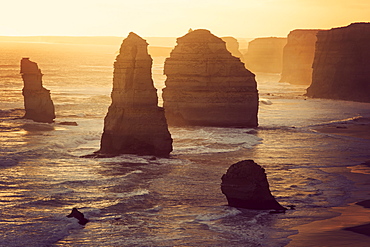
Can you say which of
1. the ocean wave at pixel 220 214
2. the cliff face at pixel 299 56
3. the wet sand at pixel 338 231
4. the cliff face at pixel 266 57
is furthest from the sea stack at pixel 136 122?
the cliff face at pixel 266 57

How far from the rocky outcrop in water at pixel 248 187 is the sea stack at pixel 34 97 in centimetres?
3337

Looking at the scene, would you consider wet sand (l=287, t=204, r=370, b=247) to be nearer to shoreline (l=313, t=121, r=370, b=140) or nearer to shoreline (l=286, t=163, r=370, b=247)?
shoreline (l=286, t=163, r=370, b=247)

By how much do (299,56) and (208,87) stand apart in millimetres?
88528

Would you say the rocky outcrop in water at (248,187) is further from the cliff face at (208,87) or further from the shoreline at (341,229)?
the cliff face at (208,87)

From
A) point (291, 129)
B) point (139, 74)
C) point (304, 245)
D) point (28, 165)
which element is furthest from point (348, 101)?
point (304, 245)

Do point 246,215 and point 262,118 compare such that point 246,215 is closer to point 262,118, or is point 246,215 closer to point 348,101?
point 262,118

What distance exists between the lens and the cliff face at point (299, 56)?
14312cm

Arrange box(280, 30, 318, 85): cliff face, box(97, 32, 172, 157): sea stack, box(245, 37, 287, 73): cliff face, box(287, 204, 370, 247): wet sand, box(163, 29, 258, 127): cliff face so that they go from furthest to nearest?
box(245, 37, 287, 73): cliff face, box(280, 30, 318, 85): cliff face, box(163, 29, 258, 127): cliff face, box(97, 32, 172, 157): sea stack, box(287, 204, 370, 247): wet sand

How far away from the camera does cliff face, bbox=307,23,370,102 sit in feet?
318

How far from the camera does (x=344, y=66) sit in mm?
97812

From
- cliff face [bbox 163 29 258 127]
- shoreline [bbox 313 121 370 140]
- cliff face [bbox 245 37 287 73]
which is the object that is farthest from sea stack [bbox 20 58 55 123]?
cliff face [bbox 245 37 287 73]

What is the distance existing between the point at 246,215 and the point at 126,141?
16.0 meters

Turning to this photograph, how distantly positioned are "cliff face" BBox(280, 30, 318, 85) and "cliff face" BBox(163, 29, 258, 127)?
8483cm

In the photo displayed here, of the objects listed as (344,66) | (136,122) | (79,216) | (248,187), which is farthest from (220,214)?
(344,66)
